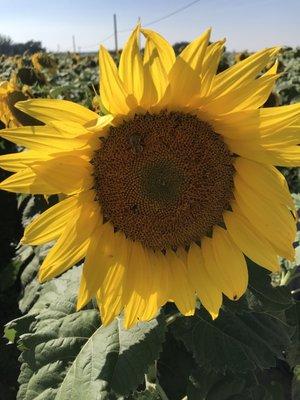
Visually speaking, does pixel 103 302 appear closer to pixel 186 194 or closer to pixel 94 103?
pixel 186 194

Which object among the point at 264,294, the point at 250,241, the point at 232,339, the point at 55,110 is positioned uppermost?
the point at 55,110

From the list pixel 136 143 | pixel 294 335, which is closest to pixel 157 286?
pixel 136 143

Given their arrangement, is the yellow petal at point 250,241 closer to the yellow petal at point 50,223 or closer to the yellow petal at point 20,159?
the yellow petal at point 50,223

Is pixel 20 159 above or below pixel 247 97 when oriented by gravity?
below

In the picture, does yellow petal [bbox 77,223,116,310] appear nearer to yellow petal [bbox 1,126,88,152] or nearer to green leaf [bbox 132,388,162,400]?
yellow petal [bbox 1,126,88,152]

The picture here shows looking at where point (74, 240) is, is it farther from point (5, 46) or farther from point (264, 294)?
point (5, 46)

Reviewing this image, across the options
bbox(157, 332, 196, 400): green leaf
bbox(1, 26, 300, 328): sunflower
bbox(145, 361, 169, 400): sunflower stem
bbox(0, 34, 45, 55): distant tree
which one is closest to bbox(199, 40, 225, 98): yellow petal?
bbox(1, 26, 300, 328): sunflower
